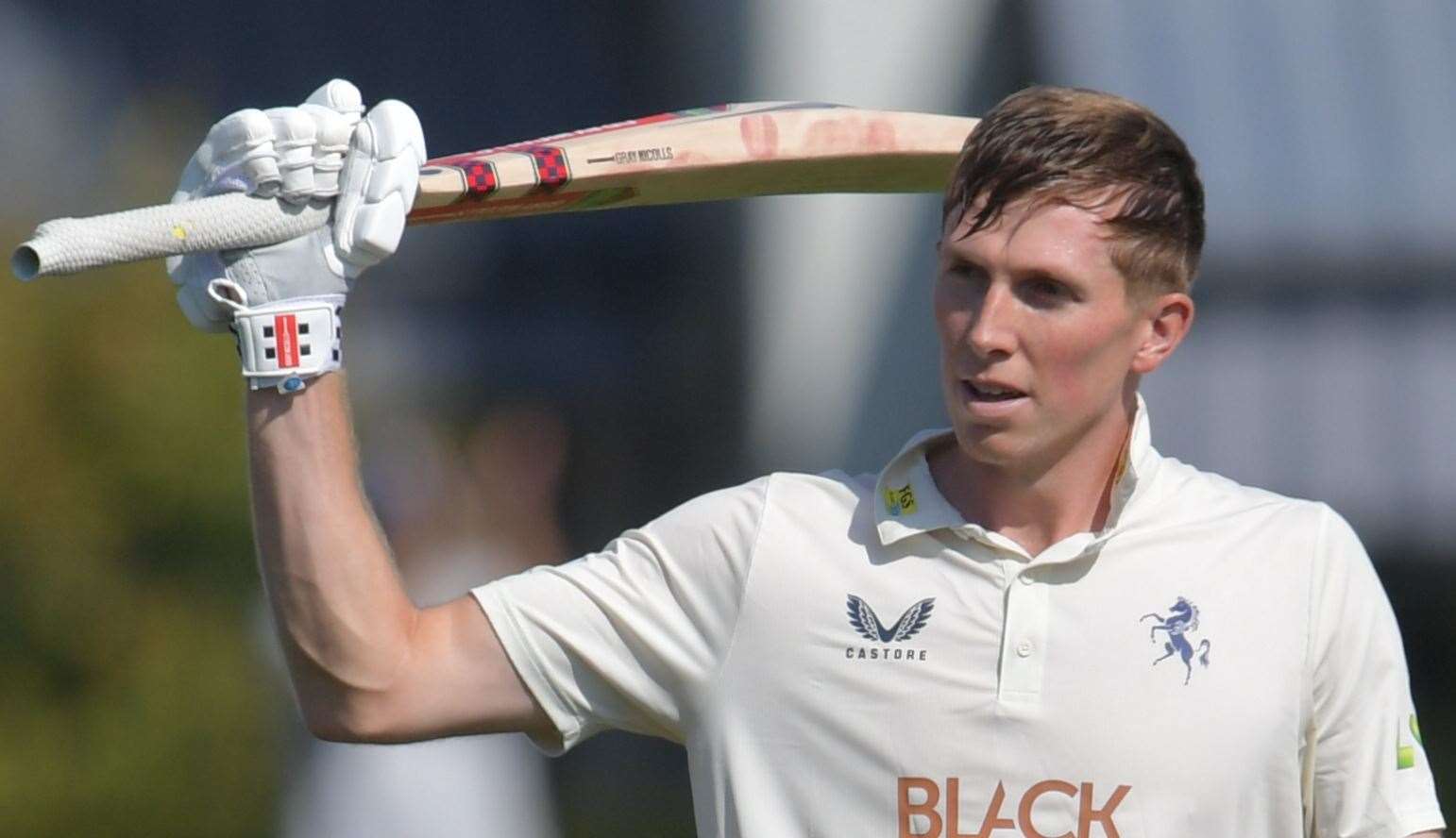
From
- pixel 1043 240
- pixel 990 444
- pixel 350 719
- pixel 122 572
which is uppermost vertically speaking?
pixel 1043 240

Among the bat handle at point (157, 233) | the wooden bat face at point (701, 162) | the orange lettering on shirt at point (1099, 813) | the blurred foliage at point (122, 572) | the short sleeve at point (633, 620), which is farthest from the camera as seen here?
the blurred foliage at point (122, 572)

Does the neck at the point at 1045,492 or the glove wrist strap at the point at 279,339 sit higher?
the glove wrist strap at the point at 279,339

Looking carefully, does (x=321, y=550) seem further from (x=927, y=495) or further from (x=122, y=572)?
(x=122, y=572)

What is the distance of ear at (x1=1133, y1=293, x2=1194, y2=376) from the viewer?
2.46 meters

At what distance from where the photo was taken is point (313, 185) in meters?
2.27

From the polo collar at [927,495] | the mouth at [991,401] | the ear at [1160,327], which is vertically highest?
the ear at [1160,327]

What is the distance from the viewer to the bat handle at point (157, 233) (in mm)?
2174

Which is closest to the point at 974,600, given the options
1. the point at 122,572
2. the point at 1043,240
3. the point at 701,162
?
the point at 1043,240

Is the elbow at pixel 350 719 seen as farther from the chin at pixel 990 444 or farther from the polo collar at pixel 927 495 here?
the chin at pixel 990 444

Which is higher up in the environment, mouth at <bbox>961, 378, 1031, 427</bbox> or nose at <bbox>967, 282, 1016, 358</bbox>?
nose at <bbox>967, 282, 1016, 358</bbox>

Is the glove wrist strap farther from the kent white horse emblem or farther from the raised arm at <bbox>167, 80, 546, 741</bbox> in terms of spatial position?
the kent white horse emblem

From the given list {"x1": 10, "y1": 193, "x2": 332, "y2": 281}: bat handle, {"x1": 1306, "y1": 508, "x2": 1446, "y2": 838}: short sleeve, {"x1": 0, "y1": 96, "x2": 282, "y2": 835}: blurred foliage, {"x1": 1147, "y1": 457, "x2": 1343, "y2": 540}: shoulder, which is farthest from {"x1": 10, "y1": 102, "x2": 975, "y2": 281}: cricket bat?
{"x1": 0, "y1": 96, "x2": 282, "y2": 835}: blurred foliage

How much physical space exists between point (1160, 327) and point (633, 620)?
2.37 ft

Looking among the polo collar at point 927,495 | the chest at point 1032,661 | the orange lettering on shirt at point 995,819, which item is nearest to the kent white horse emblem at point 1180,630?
the chest at point 1032,661
